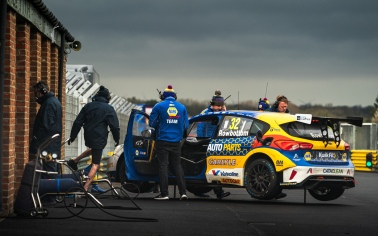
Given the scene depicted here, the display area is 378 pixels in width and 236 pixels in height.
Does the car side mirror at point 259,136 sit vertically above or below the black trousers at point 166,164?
above

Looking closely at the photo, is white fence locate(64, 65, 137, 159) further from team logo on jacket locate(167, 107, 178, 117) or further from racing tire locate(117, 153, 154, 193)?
team logo on jacket locate(167, 107, 178, 117)

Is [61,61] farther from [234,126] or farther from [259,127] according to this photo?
[259,127]

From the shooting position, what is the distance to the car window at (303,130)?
16953 mm

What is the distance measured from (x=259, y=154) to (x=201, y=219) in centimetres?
407

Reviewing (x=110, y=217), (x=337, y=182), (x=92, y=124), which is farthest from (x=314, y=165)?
(x=110, y=217)

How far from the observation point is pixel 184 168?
1828 centimetres

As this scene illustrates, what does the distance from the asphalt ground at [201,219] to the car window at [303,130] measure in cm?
113

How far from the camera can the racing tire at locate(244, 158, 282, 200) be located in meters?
16.7

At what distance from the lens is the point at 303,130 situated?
1703 centimetres

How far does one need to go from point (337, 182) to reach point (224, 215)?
3.61 meters

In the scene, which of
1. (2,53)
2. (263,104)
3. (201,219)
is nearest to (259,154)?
(201,219)

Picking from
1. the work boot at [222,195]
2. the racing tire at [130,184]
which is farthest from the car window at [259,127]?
the racing tire at [130,184]

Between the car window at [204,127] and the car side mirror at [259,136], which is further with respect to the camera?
the car window at [204,127]

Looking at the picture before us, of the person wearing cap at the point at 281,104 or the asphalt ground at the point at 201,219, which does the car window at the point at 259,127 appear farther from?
the person wearing cap at the point at 281,104
